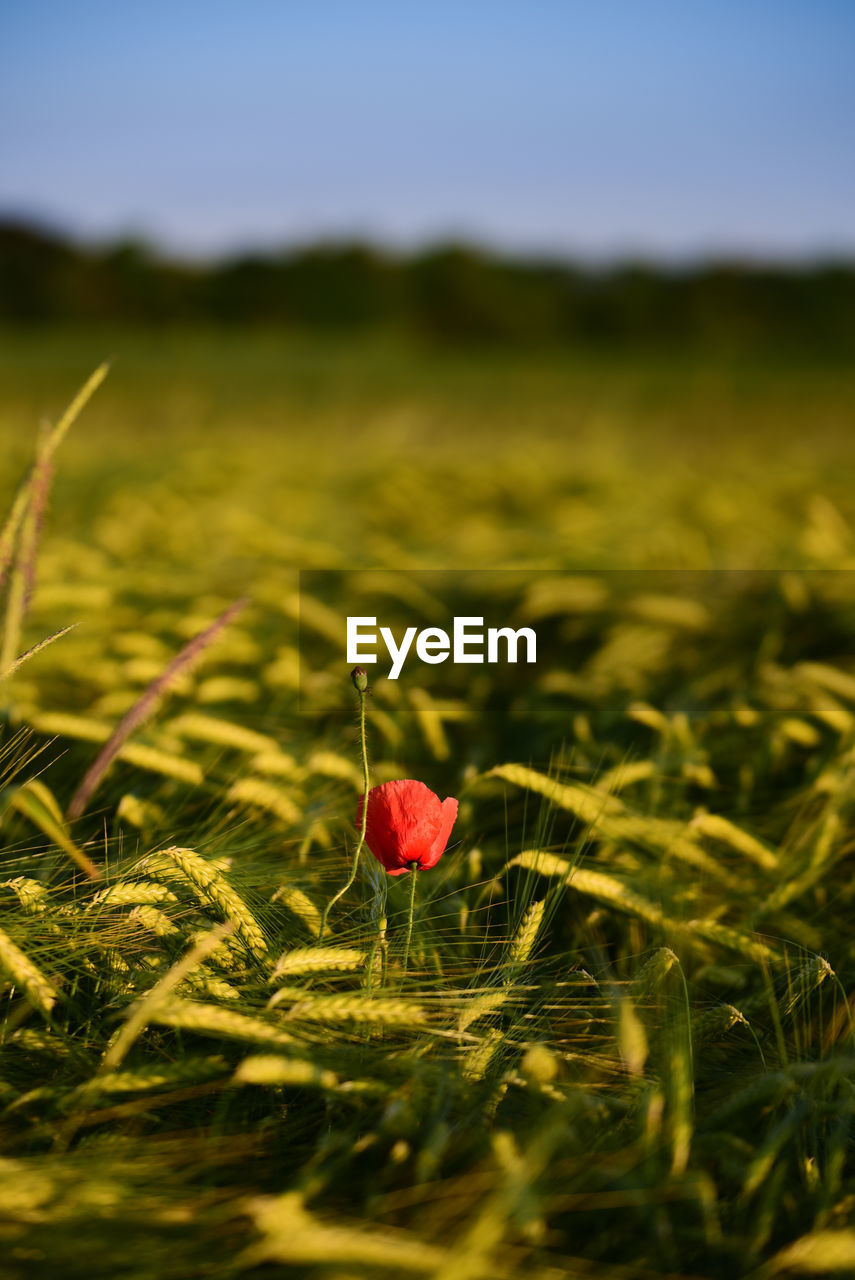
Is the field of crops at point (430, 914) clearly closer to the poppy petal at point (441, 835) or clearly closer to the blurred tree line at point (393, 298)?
the poppy petal at point (441, 835)

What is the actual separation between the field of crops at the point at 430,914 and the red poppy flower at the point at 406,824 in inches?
2.9

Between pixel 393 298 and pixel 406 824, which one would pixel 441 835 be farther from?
pixel 393 298

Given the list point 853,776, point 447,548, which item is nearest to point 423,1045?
point 853,776

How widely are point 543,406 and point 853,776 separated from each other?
21.2ft

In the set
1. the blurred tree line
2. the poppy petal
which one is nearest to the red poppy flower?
the poppy petal

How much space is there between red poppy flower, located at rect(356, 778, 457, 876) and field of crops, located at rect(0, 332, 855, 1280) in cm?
7

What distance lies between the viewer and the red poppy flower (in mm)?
755

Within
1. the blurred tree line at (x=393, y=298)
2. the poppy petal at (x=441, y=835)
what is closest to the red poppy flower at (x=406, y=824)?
the poppy petal at (x=441, y=835)

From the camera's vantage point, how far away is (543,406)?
7.32 meters

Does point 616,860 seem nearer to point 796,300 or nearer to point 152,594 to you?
point 152,594

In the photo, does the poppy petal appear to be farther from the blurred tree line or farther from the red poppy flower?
the blurred tree line

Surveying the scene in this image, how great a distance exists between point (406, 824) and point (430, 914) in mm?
240

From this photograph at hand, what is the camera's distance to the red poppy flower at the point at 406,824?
0.76 m

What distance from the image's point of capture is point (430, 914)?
0.96 m
